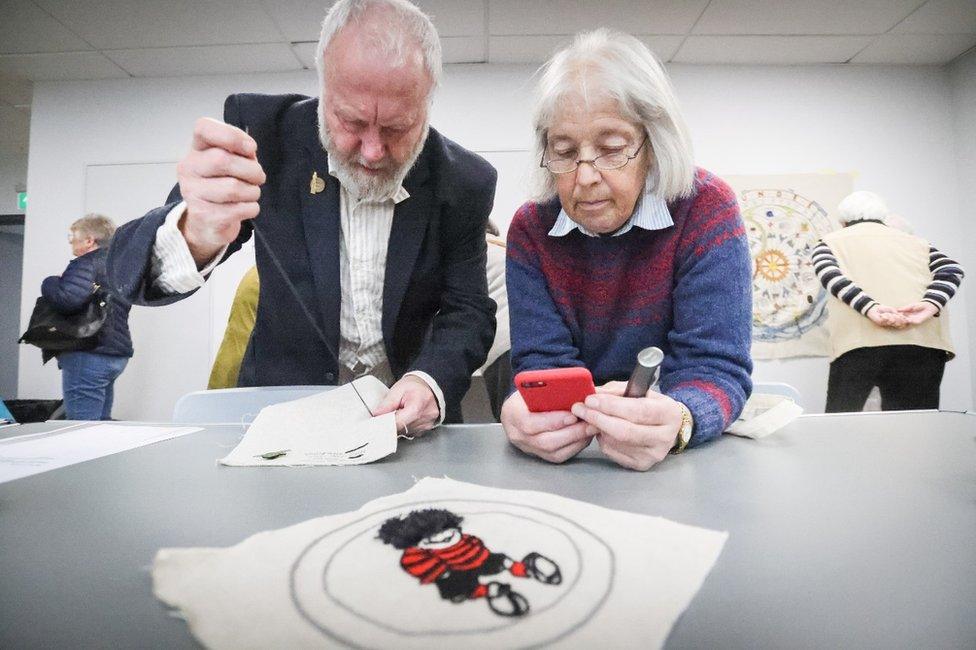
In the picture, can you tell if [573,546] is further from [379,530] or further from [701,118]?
[701,118]

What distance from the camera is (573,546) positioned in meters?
0.39

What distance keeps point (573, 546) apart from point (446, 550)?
9 centimetres

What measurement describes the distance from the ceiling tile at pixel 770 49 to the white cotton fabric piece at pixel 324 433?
324 cm

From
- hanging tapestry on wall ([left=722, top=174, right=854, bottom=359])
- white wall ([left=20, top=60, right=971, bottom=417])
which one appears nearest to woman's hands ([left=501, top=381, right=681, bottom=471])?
white wall ([left=20, top=60, right=971, bottom=417])

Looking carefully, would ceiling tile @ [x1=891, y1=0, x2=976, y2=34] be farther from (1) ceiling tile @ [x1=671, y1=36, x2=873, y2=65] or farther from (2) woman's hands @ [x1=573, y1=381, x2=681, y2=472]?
(2) woman's hands @ [x1=573, y1=381, x2=681, y2=472]

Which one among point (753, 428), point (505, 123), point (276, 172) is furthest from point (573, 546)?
point (505, 123)

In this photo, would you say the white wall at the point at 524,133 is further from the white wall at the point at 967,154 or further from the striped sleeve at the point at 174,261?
the striped sleeve at the point at 174,261

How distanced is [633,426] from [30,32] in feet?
13.3

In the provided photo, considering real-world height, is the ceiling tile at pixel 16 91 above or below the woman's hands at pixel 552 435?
above

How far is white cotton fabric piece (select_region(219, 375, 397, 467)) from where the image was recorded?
65cm

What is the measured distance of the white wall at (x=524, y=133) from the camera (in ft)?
11.3

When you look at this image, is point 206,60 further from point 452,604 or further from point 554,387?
point 452,604

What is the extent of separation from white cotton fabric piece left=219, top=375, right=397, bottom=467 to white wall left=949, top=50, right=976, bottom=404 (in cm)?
415

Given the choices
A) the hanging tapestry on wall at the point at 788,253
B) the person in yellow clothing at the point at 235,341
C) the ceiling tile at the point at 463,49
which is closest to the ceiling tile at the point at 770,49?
the hanging tapestry on wall at the point at 788,253
